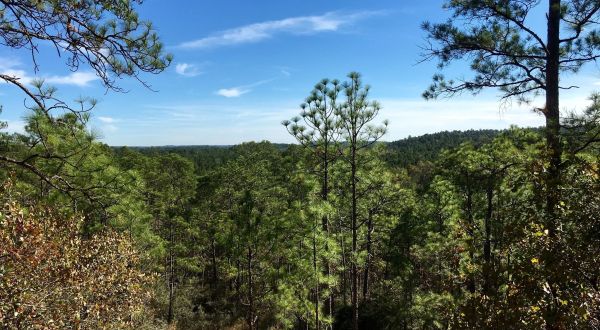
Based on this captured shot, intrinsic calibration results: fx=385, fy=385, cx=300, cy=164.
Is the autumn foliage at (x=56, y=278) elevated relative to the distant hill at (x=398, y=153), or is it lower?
lower

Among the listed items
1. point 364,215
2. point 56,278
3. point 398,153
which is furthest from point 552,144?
point 398,153

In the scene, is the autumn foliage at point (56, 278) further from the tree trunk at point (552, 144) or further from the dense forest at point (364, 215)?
the tree trunk at point (552, 144)

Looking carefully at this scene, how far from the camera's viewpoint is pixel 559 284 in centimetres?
360

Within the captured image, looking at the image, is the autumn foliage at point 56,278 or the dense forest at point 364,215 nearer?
the dense forest at point 364,215

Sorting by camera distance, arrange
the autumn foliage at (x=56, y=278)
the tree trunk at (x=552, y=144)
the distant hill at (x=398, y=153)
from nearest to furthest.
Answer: the tree trunk at (x=552, y=144)
the autumn foliage at (x=56, y=278)
the distant hill at (x=398, y=153)

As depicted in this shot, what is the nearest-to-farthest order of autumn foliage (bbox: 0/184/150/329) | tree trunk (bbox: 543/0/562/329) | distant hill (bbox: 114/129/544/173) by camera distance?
1. tree trunk (bbox: 543/0/562/329)
2. autumn foliage (bbox: 0/184/150/329)
3. distant hill (bbox: 114/129/544/173)

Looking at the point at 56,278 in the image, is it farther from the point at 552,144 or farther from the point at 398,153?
the point at 398,153

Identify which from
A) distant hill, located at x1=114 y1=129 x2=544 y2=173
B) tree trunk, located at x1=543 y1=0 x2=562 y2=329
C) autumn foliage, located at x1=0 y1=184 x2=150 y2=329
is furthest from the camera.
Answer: distant hill, located at x1=114 y1=129 x2=544 y2=173

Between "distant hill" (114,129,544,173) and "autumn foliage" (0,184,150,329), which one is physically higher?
"distant hill" (114,129,544,173)

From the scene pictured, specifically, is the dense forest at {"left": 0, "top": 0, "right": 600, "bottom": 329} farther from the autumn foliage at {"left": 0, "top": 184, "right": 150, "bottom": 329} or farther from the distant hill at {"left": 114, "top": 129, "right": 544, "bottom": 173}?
the distant hill at {"left": 114, "top": 129, "right": 544, "bottom": 173}

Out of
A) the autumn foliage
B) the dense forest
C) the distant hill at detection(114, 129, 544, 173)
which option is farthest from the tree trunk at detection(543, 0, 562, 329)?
the autumn foliage

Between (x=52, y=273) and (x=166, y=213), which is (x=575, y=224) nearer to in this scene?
(x=52, y=273)

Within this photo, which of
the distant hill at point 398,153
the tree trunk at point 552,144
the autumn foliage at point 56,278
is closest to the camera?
the tree trunk at point 552,144

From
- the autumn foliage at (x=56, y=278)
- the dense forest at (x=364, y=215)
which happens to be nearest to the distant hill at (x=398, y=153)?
the dense forest at (x=364, y=215)
